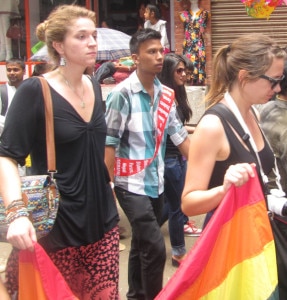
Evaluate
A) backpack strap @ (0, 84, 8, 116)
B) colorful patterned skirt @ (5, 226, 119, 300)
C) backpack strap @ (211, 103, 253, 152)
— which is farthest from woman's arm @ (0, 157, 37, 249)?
backpack strap @ (0, 84, 8, 116)

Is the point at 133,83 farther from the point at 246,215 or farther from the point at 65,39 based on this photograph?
the point at 246,215

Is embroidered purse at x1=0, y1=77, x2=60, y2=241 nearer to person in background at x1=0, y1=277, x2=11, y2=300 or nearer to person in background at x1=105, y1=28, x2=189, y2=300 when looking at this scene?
person in background at x1=0, y1=277, x2=11, y2=300

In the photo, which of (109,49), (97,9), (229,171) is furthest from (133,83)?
(97,9)

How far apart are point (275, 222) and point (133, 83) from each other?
143 cm

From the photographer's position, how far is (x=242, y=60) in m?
2.70

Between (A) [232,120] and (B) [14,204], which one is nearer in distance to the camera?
(B) [14,204]

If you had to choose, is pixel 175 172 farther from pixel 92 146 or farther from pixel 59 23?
pixel 59 23

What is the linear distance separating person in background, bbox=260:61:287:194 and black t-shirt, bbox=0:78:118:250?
0.92 m

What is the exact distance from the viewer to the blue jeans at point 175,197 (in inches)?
194

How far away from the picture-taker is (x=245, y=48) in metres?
2.71

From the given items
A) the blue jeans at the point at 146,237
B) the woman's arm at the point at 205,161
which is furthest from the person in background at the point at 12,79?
the woman's arm at the point at 205,161

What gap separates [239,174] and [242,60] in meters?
0.63

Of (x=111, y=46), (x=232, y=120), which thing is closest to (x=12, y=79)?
(x=111, y=46)

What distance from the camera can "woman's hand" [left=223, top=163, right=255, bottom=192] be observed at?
234cm
